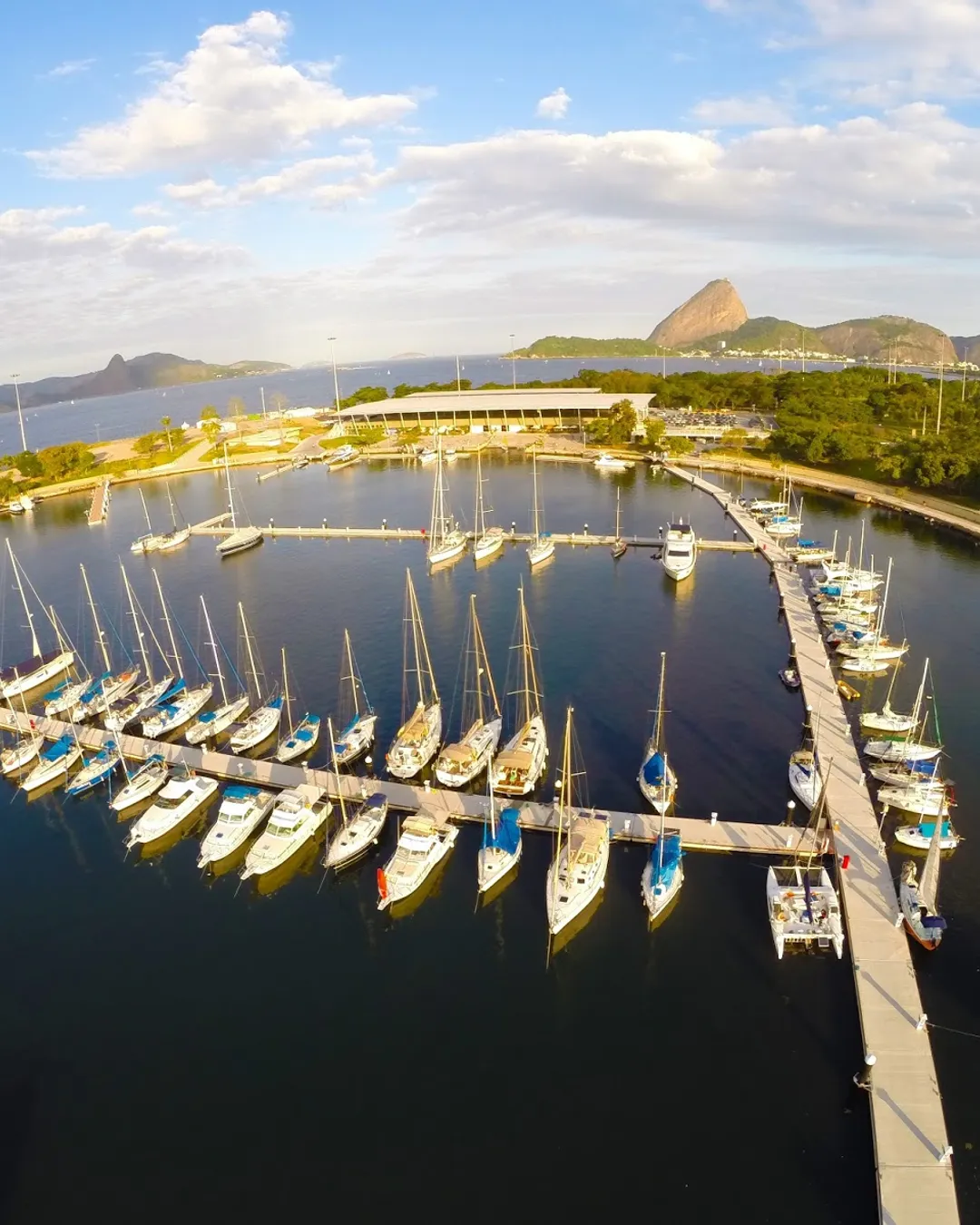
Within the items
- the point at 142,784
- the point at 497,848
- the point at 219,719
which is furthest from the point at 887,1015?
the point at 219,719

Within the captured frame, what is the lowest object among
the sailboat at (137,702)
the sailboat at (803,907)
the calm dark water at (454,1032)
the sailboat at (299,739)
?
the calm dark water at (454,1032)

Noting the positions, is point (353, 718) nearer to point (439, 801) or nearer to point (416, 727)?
point (416, 727)

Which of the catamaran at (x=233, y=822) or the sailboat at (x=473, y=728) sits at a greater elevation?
the sailboat at (x=473, y=728)

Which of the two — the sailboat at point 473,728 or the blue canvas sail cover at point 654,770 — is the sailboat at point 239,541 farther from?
the blue canvas sail cover at point 654,770

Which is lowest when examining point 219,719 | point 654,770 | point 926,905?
point 926,905

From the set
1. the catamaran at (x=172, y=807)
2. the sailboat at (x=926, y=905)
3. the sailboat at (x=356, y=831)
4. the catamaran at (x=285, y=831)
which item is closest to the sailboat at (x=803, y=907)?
the sailboat at (x=926, y=905)

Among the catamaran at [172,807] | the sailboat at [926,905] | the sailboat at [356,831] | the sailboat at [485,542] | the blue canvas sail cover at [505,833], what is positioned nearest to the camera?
the sailboat at [926,905]

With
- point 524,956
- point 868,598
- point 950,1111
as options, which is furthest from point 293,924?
point 868,598
